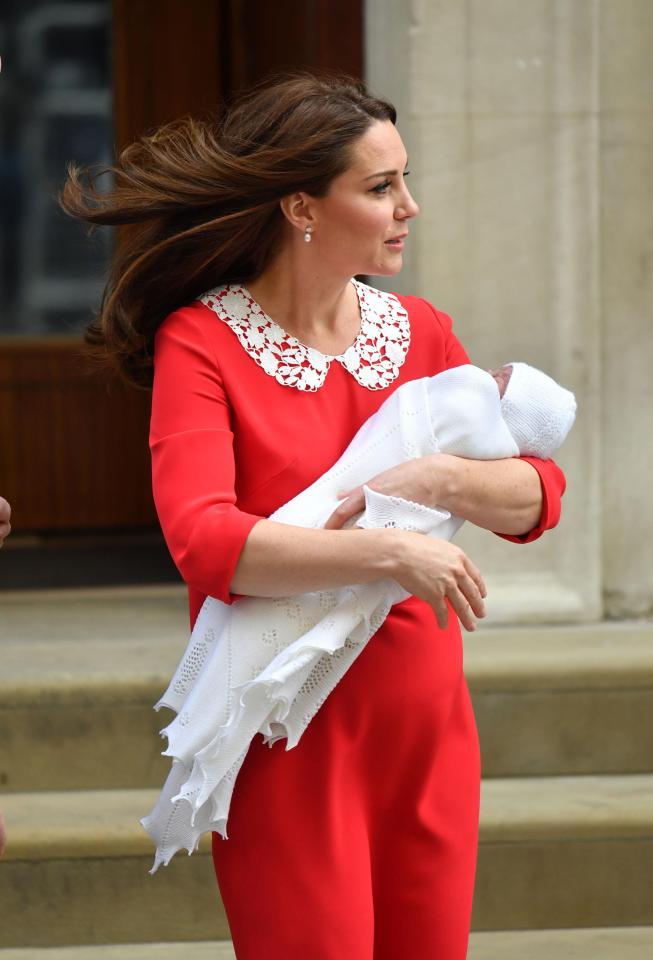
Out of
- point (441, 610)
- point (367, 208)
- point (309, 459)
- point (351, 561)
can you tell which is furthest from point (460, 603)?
point (367, 208)

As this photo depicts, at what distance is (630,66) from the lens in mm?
3822

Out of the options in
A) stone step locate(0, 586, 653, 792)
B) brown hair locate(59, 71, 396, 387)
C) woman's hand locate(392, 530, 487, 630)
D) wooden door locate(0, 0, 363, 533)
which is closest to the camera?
woman's hand locate(392, 530, 487, 630)

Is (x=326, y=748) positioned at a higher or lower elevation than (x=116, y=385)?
higher

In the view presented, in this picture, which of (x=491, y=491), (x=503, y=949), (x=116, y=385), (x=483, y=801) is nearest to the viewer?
(x=491, y=491)

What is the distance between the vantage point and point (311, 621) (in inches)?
68.8

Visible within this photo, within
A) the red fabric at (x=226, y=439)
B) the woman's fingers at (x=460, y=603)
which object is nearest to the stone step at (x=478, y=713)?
the red fabric at (x=226, y=439)

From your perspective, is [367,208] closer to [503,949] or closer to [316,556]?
[316,556]

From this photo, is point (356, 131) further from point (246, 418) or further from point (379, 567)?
point (379, 567)

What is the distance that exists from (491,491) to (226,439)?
33cm

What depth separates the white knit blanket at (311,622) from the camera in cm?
173

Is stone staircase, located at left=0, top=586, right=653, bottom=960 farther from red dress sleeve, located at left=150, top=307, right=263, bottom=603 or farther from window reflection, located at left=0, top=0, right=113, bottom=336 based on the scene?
window reflection, located at left=0, top=0, right=113, bottom=336

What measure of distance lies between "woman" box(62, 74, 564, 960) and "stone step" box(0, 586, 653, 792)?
1511 millimetres

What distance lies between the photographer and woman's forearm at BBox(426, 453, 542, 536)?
177cm

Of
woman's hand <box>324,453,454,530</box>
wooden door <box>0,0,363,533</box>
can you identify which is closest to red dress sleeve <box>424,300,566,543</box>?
woman's hand <box>324,453,454,530</box>
